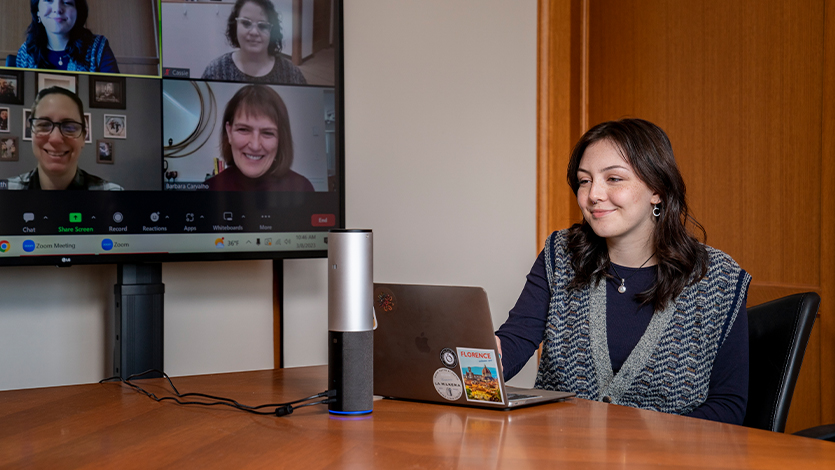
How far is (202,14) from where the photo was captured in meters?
2.14

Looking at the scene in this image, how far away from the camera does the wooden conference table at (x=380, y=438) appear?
3.22 ft

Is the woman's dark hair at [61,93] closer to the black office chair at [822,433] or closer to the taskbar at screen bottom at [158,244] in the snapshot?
the taskbar at screen bottom at [158,244]

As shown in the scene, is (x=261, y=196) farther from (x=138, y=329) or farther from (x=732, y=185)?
(x=732, y=185)

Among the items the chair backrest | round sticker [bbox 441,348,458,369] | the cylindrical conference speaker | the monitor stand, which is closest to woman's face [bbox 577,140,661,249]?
the chair backrest

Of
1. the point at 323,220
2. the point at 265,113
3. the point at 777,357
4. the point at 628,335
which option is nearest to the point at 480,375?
the point at 628,335

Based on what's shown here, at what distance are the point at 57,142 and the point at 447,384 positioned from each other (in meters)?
1.35

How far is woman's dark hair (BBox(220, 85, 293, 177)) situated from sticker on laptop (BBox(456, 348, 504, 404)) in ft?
3.85

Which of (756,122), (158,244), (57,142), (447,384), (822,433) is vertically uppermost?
(756,122)

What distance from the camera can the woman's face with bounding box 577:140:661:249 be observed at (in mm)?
1697

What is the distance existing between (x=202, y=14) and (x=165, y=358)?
3.56 feet

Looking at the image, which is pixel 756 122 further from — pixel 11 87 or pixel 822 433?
pixel 11 87

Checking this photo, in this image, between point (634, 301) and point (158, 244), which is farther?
point (158, 244)

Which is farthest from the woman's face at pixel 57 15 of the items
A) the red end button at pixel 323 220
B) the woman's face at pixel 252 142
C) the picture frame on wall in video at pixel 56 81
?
the red end button at pixel 323 220

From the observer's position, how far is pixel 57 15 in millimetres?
1979
